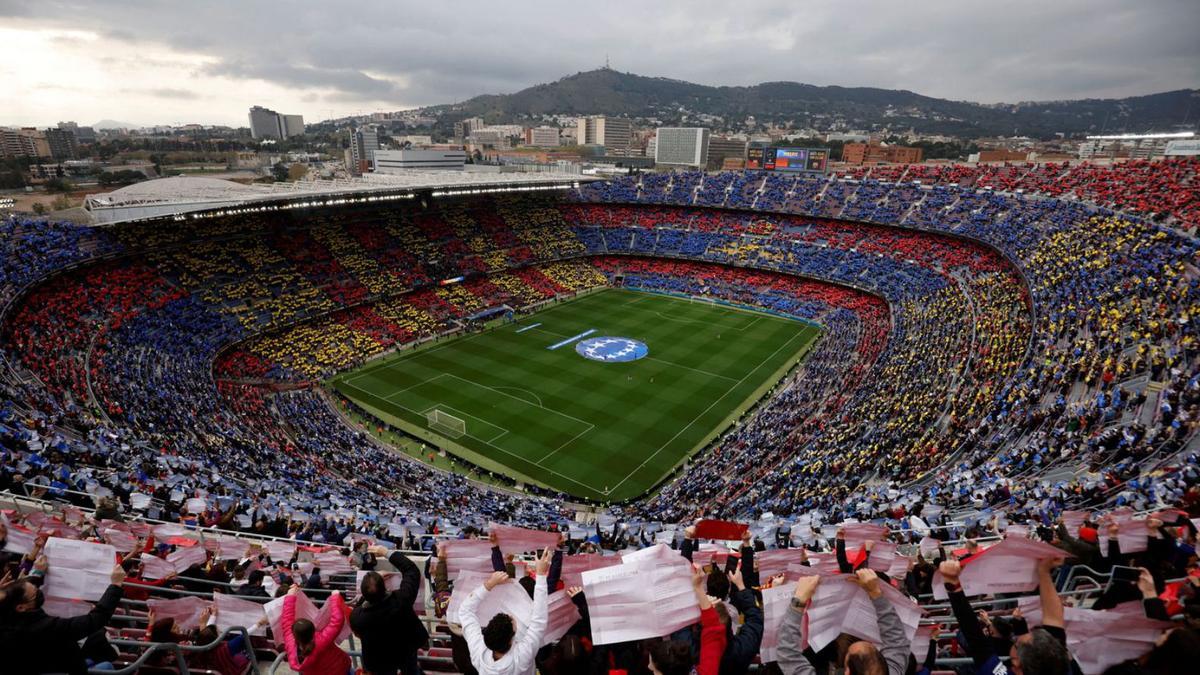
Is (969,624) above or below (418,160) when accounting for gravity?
below

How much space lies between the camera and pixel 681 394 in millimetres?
39531

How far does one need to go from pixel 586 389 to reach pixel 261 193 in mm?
32050

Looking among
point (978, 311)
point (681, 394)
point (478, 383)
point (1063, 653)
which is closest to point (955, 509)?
point (1063, 653)

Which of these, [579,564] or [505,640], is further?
[579,564]

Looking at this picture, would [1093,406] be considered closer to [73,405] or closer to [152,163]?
[73,405]

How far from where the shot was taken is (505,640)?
14.6 ft

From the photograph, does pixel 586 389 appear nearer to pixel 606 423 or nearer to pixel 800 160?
pixel 606 423

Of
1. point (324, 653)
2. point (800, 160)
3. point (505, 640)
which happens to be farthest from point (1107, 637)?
point (800, 160)

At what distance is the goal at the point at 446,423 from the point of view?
34.5m

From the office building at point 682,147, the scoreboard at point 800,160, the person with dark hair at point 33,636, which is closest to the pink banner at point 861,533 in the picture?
the person with dark hair at point 33,636

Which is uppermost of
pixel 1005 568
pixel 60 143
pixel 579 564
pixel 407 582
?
pixel 60 143

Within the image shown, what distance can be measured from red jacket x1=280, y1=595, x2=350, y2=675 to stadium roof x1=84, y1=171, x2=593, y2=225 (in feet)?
148

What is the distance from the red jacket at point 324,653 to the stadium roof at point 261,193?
4526cm

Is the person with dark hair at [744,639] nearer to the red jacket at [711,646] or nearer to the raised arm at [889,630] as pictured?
the red jacket at [711,646]
